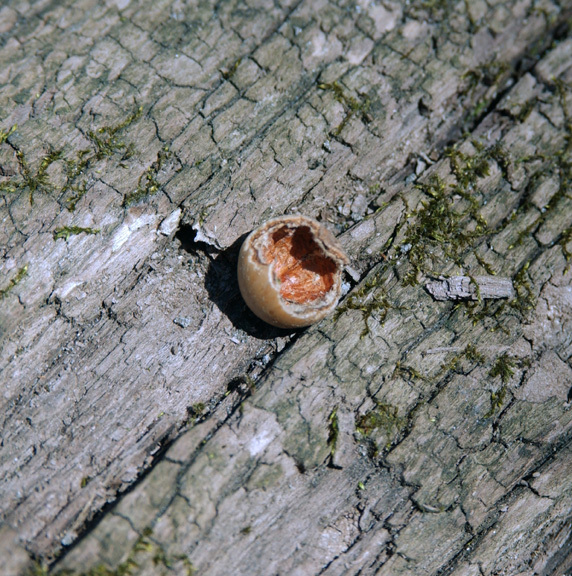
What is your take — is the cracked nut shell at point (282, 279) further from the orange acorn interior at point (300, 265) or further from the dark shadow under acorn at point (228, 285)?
the dark shadow under acorn at point (228, 285)

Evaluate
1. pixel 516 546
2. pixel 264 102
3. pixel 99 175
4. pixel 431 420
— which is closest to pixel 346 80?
pixel 264 102

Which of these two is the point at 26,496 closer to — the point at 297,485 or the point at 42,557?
the point at 42,557

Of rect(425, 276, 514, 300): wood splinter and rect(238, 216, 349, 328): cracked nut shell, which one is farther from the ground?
rect(425, 276, 514, 300): wood splinter

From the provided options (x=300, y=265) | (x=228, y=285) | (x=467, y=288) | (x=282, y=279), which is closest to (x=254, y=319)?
(x=228, y=285)

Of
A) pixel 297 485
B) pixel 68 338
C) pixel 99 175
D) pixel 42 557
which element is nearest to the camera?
pixel 42 557

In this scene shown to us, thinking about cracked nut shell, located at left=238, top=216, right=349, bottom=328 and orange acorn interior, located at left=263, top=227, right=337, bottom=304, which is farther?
orange acorn interior, located at left=263, top=227, right=337, bottom=304

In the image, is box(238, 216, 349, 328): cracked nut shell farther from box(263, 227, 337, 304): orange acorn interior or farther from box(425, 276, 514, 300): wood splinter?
box(425, 276, 514, 300): wood splinter

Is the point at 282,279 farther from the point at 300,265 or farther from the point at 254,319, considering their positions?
the point at 254,319

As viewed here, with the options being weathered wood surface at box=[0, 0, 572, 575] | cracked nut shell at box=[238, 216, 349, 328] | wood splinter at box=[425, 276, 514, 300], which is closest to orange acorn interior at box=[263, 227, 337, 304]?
cracked nut shell at box=[238, 216, 349, 328]
